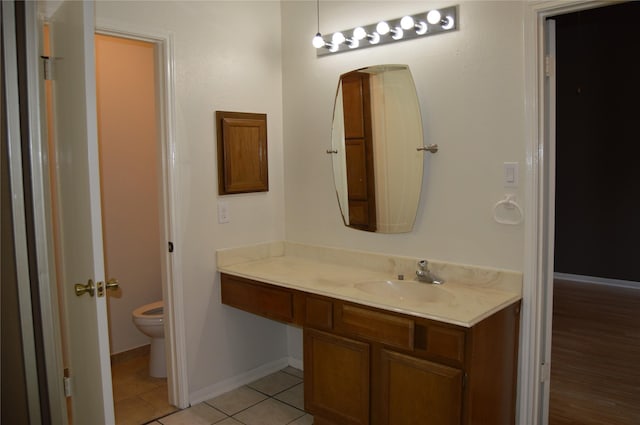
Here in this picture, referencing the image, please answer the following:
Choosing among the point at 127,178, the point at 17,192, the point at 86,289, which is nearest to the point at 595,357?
the point at 86,289

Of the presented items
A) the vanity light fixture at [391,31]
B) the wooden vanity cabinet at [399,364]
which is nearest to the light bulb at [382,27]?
the vanity light fixture at [391,31]

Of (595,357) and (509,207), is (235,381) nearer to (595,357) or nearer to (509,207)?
(509,207)

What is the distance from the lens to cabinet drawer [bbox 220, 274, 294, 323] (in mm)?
2689

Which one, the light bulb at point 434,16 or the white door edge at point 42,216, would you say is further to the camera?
the light bulb at point 434,16

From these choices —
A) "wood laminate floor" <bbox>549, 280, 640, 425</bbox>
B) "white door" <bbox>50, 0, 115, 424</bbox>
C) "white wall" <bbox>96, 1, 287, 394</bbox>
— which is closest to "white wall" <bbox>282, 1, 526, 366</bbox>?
"white wall" <bbox>96, 1, 287, 394</bbox>

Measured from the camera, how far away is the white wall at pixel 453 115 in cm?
238

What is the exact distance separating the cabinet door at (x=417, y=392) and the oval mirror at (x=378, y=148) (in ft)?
2.56

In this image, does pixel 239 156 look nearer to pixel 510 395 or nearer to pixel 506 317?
pixel 506 317

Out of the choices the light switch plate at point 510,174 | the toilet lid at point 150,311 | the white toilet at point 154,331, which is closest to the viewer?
the light switch plate at point 510,174

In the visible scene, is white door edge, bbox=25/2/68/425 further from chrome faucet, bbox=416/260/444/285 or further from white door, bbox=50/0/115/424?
chrome faucet, bbox=416/260/444/285

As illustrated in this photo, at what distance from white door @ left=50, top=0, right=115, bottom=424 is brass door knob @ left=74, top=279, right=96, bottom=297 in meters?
0.01

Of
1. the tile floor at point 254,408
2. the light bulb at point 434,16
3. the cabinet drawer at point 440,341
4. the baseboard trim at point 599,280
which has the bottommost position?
the tile floor at point 254,408

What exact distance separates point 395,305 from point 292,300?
63 cm

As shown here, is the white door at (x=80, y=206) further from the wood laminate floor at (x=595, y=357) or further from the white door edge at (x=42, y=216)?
the wood laminate floor at (x=595, y=357)
